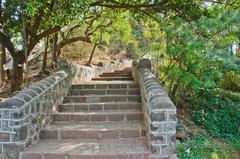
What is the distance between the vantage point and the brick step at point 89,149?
222 inches

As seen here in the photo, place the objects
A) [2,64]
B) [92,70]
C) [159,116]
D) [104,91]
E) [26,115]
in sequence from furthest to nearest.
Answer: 1. [92,70]
2. [2,64]
3. [104,91]
4. [26,115]
5. [159,116]

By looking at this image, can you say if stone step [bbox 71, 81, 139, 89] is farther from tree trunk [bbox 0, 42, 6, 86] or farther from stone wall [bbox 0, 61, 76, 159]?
tree trunk [bbox 0, 42, 6, 86]

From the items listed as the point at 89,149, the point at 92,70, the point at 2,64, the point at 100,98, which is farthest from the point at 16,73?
the point at 92,70

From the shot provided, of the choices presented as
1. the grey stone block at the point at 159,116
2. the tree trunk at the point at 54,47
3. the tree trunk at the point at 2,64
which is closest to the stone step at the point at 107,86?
the tree trunk at the point at 2,64

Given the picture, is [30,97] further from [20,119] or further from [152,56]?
[152,56]

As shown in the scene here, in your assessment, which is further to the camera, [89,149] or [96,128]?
[96,128]

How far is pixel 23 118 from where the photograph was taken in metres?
5.69

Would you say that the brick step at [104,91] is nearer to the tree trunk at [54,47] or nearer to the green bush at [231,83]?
the green bush at [231,83]

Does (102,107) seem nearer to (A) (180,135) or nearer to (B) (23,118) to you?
(A) (180,135)

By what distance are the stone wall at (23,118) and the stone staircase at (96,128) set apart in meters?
0.18

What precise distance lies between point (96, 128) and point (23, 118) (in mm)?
1578

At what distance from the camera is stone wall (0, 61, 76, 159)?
18.5 feet

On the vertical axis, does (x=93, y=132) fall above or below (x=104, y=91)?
below

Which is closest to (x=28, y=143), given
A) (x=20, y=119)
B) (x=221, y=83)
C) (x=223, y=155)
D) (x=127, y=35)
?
(x=20, y=119)
